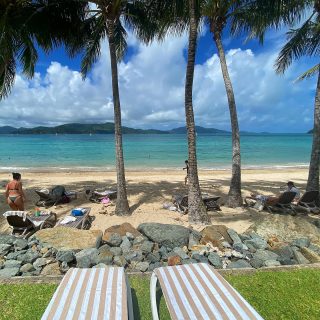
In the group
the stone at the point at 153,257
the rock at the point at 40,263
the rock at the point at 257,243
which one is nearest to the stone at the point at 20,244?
the rock at the point at 40,263

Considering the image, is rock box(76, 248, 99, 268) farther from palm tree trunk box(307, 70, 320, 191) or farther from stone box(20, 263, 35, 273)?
palm tree trunk box(307, 70, 320, 191)

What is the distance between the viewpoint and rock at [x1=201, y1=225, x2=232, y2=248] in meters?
6.52

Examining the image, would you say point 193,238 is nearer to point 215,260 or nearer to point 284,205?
point 215,260

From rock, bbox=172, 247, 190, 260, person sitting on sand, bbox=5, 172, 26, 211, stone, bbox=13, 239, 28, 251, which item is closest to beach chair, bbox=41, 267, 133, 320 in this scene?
rock, bbox=172, 247, 190, 260

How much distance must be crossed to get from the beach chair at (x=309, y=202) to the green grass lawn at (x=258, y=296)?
5.13 meters

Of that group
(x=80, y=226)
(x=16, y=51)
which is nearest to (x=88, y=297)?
(x=80, y=226)

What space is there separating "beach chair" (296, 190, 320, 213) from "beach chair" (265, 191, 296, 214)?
12.6 inches

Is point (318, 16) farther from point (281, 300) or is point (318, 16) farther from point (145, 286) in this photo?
point (145, 286)

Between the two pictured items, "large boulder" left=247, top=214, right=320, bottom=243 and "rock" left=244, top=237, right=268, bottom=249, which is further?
"large boulder" left=247, top=214, right=320, bottom=243

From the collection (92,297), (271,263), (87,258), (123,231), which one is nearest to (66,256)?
(87,258)

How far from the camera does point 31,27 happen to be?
9.78m

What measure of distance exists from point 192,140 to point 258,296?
15.2 feet

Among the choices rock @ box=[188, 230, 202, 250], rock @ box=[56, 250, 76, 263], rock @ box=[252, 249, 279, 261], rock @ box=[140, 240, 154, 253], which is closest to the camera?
rock @ box=[56, 250, 76, 263]

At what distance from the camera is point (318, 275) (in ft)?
16.4
